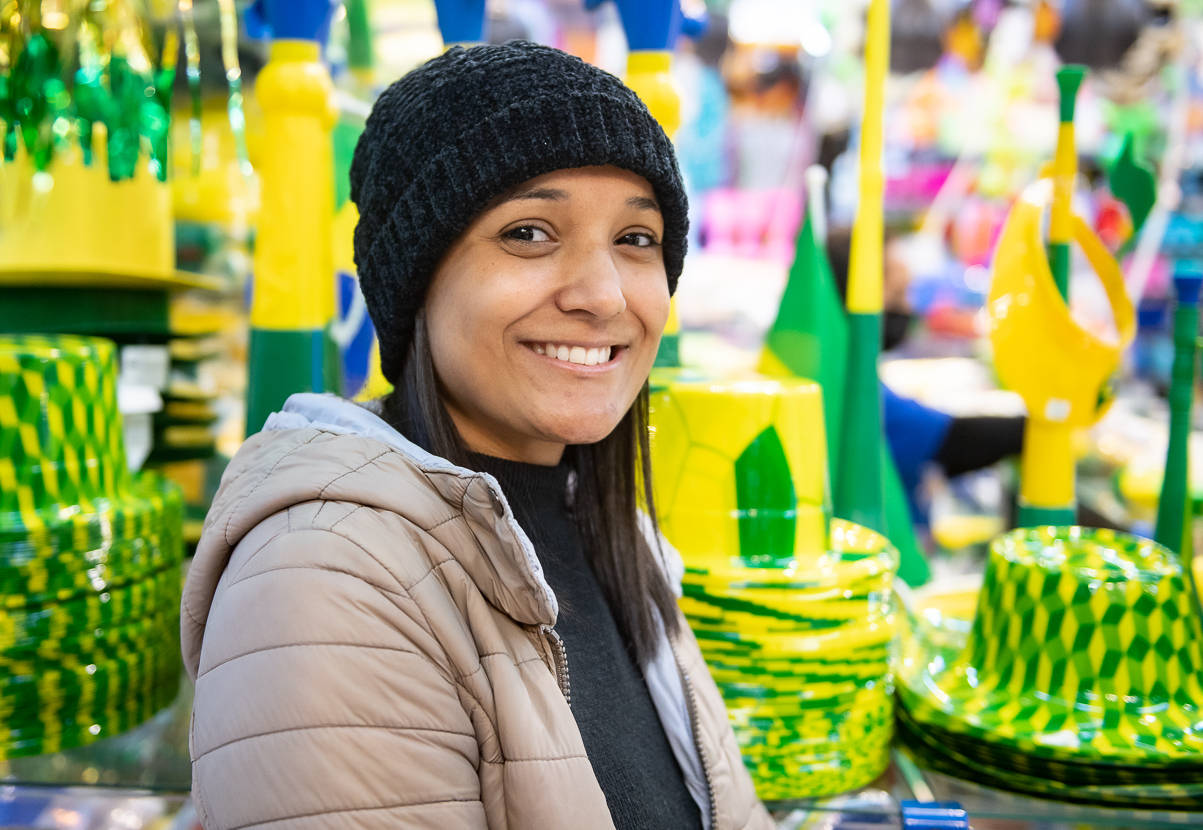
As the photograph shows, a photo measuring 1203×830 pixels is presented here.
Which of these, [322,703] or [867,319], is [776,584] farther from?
[322,703]

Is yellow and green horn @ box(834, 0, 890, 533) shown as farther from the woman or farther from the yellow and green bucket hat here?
the woman

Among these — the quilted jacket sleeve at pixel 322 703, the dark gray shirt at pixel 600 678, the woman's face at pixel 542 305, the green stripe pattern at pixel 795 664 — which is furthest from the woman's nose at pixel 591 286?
the green stripe pattern at pixel 795 664

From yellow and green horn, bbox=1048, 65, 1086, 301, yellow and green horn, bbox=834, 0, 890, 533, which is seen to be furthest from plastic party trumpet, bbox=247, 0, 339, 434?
yellow and green horn, bbox=1048, 65, 1086, 301

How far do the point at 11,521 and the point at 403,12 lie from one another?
909 mm

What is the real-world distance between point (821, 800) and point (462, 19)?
3.17 feet

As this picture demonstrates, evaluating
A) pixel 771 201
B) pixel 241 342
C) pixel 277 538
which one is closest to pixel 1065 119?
pixel 277 538

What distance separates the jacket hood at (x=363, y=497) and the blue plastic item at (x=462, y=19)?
0.59 m

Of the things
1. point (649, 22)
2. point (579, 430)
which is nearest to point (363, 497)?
point (579, 430)

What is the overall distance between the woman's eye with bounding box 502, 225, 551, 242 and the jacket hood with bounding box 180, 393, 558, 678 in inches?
7.5

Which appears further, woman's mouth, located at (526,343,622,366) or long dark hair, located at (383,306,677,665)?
long dark hair, located at (383,306,677,665)

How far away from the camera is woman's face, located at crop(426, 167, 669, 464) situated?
2.41ft

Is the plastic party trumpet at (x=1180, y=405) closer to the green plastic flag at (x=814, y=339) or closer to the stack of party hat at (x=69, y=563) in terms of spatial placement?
the green plastic flag at (x=814, y=339)

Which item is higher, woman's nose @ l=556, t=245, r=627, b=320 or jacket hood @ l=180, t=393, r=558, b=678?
woman's nose @ l=556, t=245, r=627, b=320

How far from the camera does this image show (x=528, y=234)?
75cm
